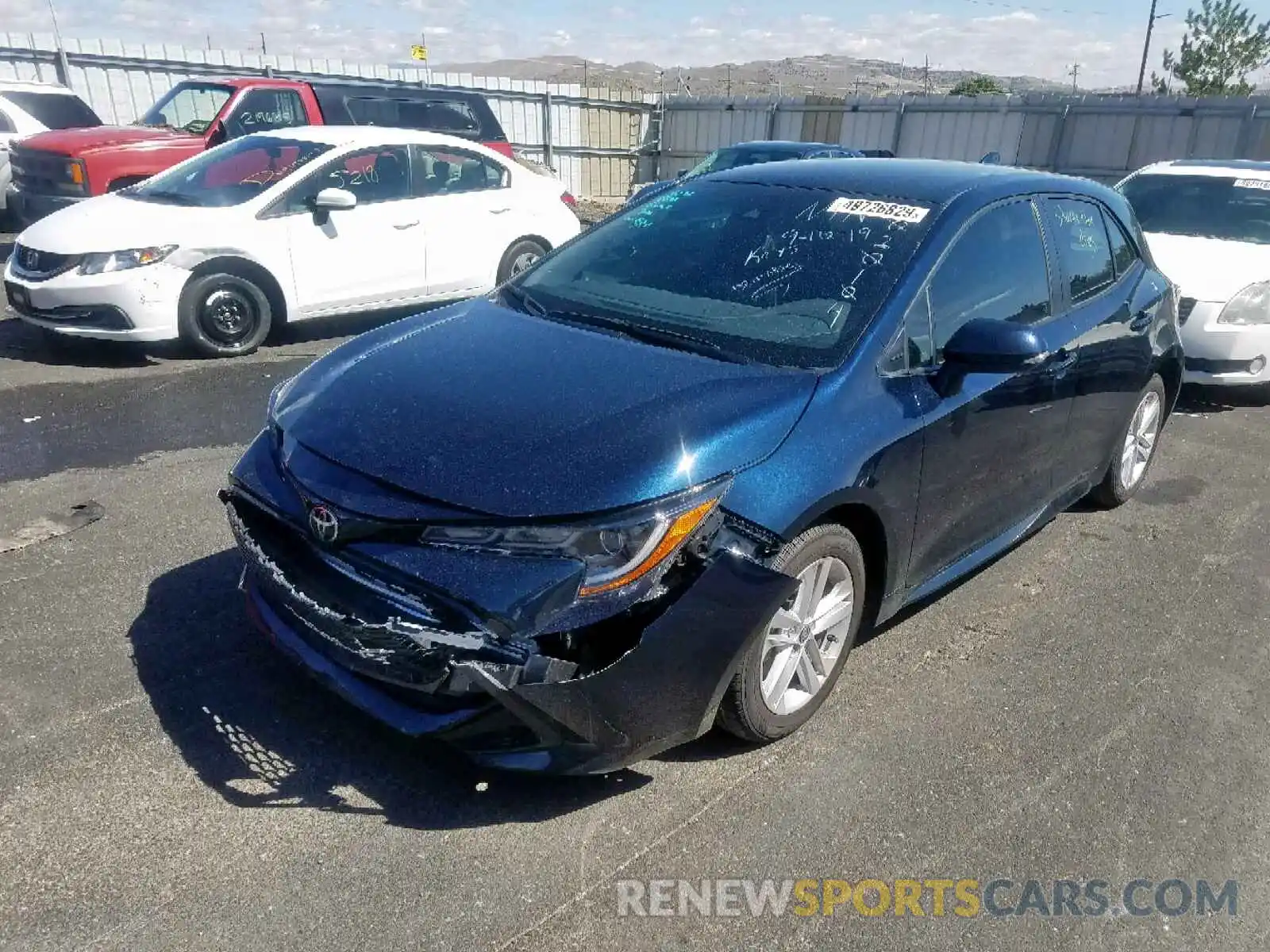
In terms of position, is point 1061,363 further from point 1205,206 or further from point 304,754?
point 1205,206

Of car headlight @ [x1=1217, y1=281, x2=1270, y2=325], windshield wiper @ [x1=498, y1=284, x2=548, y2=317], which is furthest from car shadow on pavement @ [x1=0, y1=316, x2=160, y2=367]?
car headlight @ [x1=1217, y1=281, x2=1270, y2=325]

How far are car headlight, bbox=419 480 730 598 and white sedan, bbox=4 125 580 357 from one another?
3919mm

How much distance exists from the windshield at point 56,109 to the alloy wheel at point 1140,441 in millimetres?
12584

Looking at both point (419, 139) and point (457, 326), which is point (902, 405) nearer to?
point (457, 326)

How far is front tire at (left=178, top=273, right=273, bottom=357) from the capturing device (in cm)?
686

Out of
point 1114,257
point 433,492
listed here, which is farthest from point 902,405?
point 1114,257

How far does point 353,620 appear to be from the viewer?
8.41ft

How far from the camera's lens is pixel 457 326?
3.51 metres

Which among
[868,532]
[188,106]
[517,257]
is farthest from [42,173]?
[868,532]

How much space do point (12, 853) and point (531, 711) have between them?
1.39 m

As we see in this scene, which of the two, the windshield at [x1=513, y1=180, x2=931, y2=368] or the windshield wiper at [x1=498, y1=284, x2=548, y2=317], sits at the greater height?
the windshield at [x1=513, y1=180, x2=931, y2=368]

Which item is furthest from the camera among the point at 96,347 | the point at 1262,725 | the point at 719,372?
the point at 96,347

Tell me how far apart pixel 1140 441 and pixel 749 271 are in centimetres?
285

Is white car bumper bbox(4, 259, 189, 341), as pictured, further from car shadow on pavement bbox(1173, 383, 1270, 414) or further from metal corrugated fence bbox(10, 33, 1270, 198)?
metal corrugated fence bbox(10, 33, 1270, 198)
